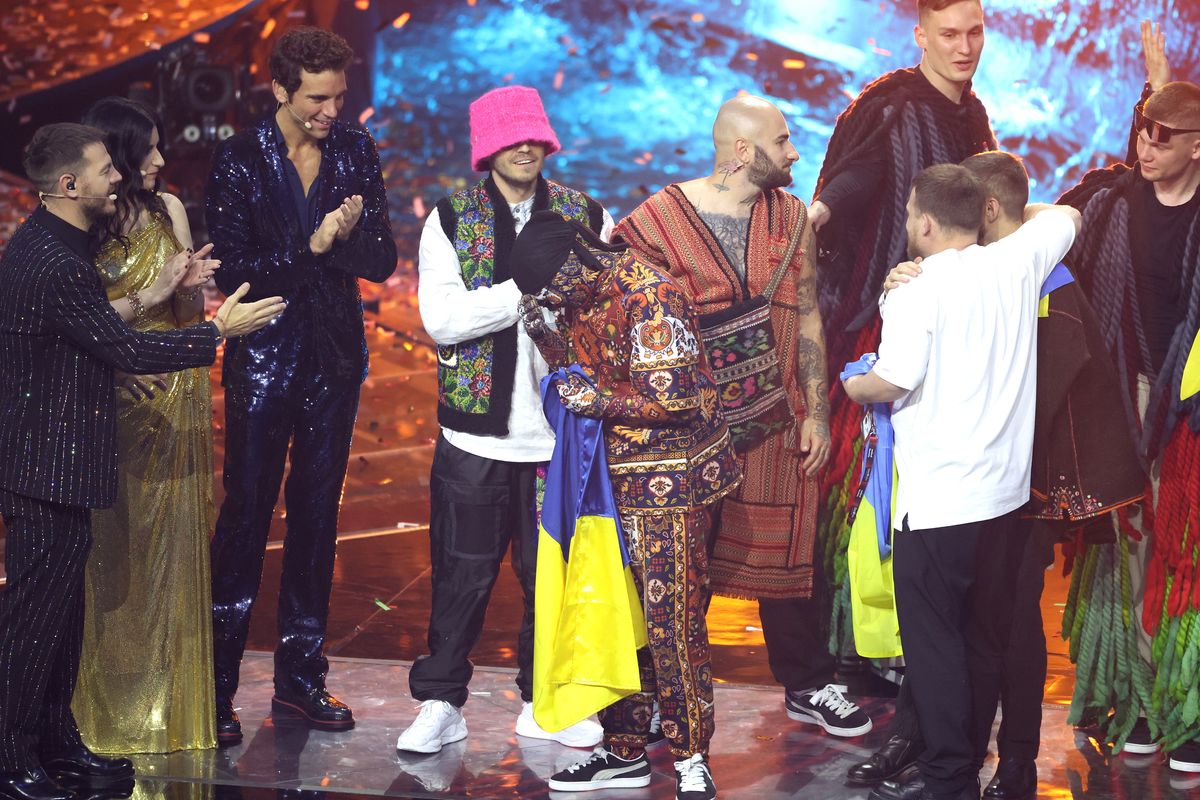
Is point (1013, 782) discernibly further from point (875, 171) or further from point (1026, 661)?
point (875, 171)

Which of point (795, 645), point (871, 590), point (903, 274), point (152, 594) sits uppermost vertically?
point (903, 274)

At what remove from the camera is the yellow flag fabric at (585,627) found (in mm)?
3379

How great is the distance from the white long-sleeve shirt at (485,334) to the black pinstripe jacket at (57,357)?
0.61 metres

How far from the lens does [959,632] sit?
3391 mm

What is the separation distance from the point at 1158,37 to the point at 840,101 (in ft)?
11.9

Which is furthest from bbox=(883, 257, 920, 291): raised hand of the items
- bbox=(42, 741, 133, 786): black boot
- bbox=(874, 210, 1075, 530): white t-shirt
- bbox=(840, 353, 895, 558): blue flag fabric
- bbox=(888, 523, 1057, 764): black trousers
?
bbox=(42, 741, 133, 786): black boot

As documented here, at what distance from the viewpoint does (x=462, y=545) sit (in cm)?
383

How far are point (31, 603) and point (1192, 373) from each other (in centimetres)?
284

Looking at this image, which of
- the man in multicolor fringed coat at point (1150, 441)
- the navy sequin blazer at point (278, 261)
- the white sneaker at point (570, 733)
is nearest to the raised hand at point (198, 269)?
the navy sequin blazer at point (278, 261)

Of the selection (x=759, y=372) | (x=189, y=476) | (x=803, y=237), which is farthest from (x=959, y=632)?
(x=189, y=476)

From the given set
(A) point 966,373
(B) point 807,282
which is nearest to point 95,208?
(B) point 807,282

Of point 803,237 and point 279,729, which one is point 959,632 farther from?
point 279,729

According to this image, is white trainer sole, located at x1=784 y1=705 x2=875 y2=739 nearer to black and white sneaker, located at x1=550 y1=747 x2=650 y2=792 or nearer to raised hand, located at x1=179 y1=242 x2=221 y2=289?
black and white sneaker, located at x1=550 y1=747 x2=650 y2=792

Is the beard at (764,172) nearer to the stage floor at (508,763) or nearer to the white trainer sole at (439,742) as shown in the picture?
the stage floor at (508,763)
